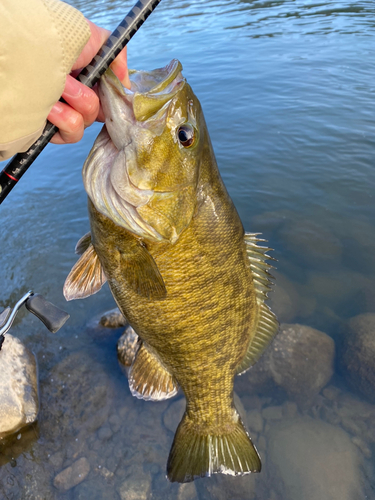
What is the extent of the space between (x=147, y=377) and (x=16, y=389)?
7.56 feet

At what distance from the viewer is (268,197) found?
22.5 ft

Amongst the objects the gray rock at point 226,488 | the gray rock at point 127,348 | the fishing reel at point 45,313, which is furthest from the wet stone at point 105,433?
the fishing reel at point 45,313

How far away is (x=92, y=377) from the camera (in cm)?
450

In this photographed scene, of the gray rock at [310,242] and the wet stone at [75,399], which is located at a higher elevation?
the wet stone at [75,399]

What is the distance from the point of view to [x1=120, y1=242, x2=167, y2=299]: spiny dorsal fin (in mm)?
1904

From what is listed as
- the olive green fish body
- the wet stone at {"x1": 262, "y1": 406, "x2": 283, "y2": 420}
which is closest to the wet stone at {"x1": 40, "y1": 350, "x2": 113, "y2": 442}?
the wet stone at {"x1": 262, "y1": 406, "x2": 283, "y2": 420}

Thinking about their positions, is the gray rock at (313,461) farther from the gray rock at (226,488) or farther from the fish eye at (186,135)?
the fish eye at (186,135)

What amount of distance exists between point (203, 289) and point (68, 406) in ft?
9.96

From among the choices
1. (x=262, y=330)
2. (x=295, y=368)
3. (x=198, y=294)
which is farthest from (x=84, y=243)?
(x=295, y=368)

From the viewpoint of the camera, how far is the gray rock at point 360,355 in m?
4.30

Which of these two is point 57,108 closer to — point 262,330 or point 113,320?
point 262,330

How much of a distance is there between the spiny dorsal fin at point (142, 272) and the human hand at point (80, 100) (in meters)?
0.64

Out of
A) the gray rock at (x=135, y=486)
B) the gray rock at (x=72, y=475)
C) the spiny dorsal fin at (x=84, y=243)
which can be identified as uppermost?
the spiny dorsal fin at (x=84, y=243)

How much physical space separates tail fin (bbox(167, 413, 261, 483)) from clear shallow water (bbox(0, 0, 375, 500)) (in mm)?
1333
